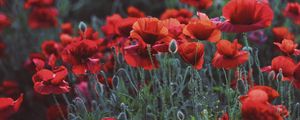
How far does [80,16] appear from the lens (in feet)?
16.3

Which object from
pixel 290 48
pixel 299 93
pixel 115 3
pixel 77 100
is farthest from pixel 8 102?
pixel 115 3

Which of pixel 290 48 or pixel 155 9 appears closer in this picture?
pixel 290 48

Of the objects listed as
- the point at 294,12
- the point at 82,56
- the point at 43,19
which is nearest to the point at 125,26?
the point at 82,56

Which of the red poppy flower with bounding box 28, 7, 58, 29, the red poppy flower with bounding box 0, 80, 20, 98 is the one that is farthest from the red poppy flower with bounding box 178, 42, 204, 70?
the red poppy flower with bounding box 28, 7, 58, 29

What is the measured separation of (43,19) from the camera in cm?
404

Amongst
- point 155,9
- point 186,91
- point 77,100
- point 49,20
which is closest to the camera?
point 77,100

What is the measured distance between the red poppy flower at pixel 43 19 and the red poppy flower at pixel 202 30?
6.74 ft

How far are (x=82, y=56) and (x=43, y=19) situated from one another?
176 cm

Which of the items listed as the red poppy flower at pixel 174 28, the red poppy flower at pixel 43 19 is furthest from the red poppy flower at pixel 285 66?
the red poppy flower at pixel 43 19

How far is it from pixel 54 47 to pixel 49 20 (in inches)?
34.5

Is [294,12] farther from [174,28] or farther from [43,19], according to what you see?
[43,19]

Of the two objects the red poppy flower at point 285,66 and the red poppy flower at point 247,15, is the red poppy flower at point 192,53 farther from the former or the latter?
the red poppy flower at point 285,66

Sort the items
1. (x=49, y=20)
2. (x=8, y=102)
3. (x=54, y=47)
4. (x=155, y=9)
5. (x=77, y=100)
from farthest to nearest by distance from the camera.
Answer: (x=155, y=9) < (x=49, y=20) < (x=54, y=47) < (x=77, y=100) < (x=8, y=102)

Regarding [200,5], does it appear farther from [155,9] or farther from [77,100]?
[155,9]
